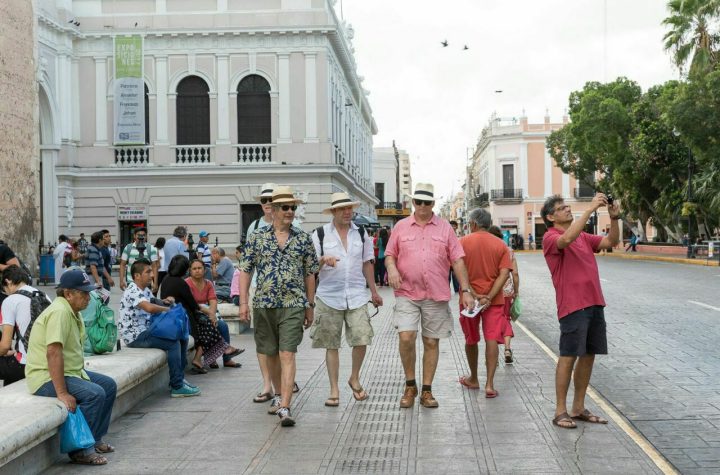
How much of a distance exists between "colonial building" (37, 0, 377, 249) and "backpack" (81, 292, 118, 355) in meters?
26.1

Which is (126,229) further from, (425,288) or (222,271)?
(425,288)

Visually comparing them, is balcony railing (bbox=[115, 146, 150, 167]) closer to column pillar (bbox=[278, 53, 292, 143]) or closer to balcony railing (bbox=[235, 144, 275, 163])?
balcony railing (bbox=[235, 144, 275, 163])

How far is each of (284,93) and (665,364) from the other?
86.1 feet

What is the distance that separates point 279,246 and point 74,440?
2.35 metres

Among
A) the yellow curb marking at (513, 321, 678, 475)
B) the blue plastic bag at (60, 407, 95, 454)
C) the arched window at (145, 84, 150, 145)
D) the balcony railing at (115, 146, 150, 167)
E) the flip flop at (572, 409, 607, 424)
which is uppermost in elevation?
the arched window at (145, 84, 150, 145)

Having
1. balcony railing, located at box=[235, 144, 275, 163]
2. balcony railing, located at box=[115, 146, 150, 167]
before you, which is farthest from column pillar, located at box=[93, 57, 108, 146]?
balcony railing, located at box=[235, 144, 275, 163]

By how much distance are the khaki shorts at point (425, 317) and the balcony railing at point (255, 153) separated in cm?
2739

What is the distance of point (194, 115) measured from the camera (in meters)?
35.0

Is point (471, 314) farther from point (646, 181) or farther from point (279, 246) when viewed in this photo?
point (646, 181)

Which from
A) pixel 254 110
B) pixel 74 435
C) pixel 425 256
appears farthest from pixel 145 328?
pixel 254 110

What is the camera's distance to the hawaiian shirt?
24.4 feet

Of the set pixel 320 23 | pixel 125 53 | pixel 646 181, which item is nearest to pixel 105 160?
pixel 125 53

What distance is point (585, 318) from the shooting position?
6.77m

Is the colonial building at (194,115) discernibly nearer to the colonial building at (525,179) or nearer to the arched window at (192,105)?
the arched window at (192,105)
